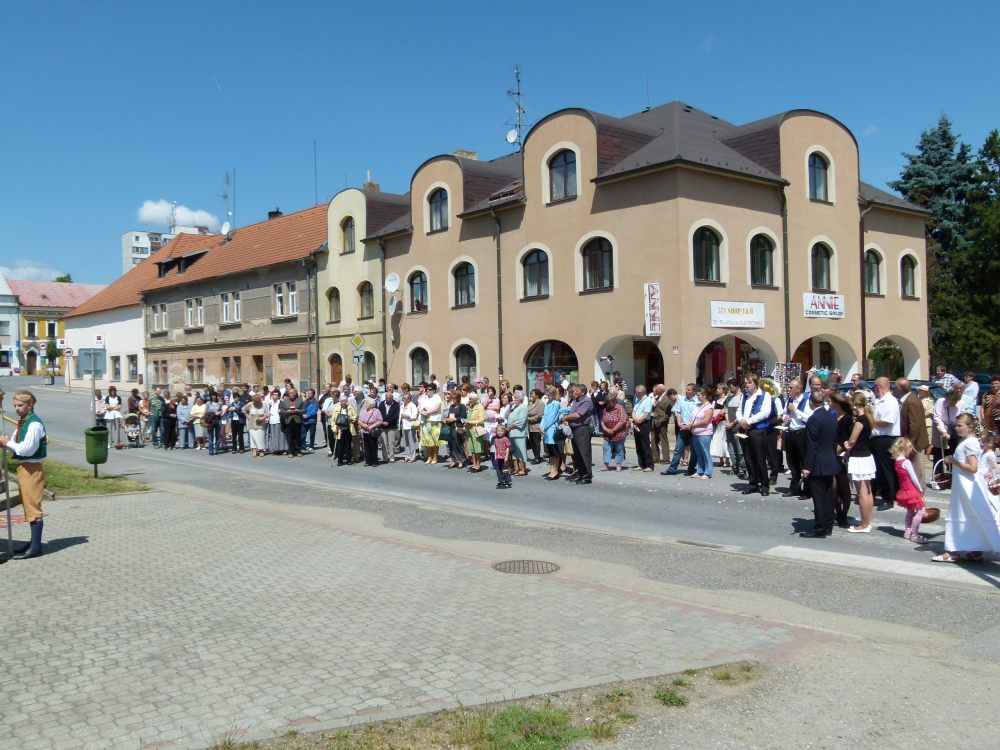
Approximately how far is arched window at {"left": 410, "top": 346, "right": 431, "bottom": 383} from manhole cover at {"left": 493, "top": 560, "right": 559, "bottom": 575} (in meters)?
22.8

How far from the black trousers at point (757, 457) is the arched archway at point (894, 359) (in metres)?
18.8

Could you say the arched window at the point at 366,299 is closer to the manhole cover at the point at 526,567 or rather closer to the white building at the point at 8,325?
the manhole cover at the point at 526,567

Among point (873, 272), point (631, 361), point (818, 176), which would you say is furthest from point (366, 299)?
point (873, 272)

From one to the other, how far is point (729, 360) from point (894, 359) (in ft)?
36.8

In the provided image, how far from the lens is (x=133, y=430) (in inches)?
1028

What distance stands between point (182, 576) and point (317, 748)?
14.6ft

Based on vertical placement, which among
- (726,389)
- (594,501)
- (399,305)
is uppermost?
(399,305)

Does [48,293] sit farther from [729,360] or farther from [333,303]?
[729,360]

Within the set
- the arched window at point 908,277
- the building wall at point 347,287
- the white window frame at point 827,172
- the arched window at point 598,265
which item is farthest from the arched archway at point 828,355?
the building wall at point 347,287

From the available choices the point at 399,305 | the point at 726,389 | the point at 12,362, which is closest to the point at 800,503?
the point at 726,389

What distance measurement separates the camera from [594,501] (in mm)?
13664

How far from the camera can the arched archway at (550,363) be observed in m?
26.3

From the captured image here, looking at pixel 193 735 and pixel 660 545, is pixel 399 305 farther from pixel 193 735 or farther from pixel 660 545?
pixel 193 735

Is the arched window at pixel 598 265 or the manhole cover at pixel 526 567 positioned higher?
the arched window at pixel 598 265
